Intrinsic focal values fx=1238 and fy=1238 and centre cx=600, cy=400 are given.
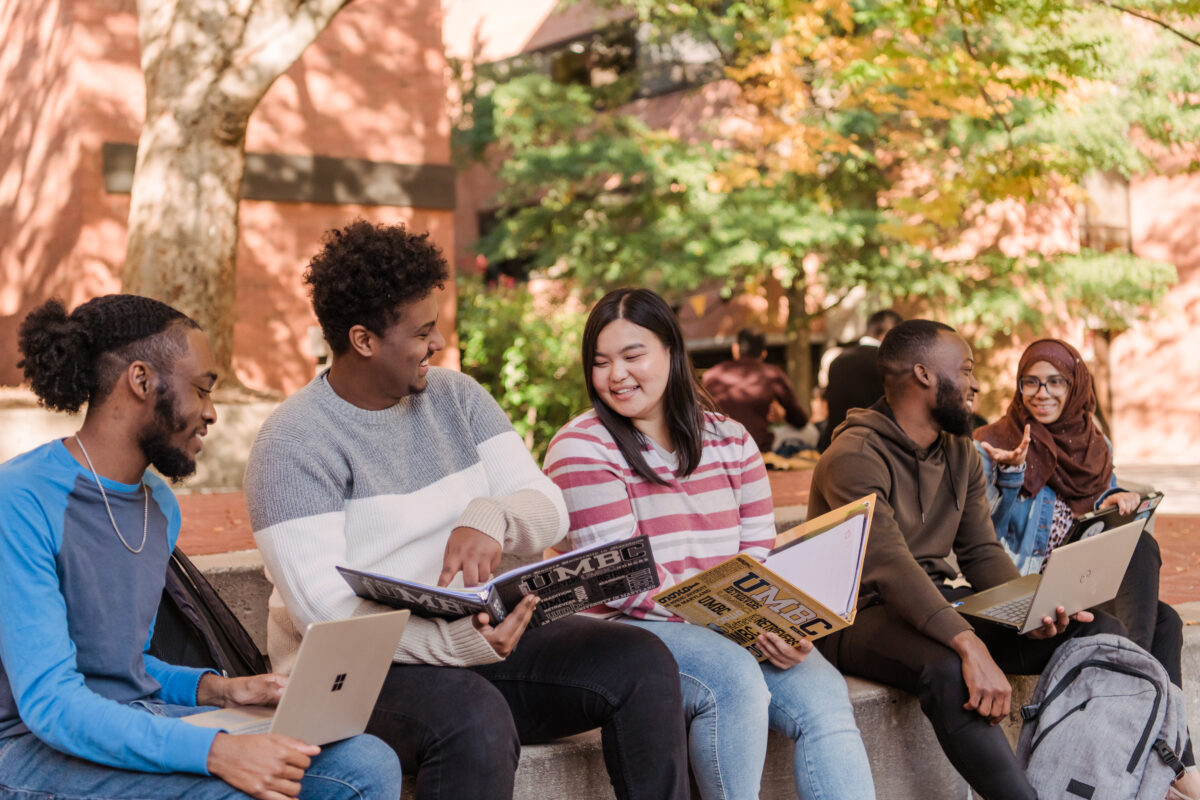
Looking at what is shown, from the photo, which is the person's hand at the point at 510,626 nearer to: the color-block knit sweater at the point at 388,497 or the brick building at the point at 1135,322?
the color-block knit sweater at the point at 388,497

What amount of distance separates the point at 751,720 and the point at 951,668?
72 cm

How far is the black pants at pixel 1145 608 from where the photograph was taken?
428 cm

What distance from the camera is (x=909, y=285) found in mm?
15188

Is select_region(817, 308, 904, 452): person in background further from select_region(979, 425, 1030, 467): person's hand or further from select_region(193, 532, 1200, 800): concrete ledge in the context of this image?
select_region(193, 532, 1200, 800): concrete ledge

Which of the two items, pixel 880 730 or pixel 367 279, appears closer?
pixel 367 279

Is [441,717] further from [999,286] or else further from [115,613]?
[999,286]

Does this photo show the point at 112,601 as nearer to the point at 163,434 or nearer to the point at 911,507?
the point at 163,434

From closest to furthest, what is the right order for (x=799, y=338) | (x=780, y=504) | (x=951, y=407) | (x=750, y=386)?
(x=951, y=407), (x=780, y=504), (x=750, y=386), (x=799, y=338)

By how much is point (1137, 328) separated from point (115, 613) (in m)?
17.5

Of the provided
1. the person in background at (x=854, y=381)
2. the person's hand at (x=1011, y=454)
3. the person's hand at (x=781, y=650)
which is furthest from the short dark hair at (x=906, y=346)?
the person in background at (x=854, y=381)

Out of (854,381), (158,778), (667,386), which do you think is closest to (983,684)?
(667,386)

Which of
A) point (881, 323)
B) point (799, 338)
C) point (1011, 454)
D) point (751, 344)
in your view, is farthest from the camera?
point (799, 338)

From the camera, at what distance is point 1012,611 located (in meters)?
3.75

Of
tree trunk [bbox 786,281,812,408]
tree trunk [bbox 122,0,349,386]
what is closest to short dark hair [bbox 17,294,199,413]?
tree trunk [bbox 122,0,349,386]
